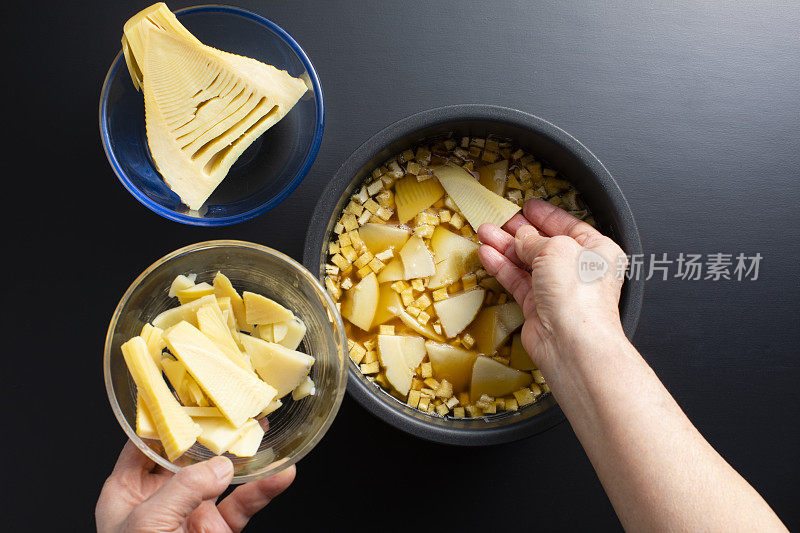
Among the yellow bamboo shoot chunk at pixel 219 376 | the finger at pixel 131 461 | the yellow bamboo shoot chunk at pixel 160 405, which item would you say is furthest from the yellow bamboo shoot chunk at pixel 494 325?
the finger at pixel 131 461

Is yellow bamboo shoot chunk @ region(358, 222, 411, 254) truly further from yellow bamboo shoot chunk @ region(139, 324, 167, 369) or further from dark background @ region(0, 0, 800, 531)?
yellow bamboo shoot chunk @ region(139, 324, 167, 369)

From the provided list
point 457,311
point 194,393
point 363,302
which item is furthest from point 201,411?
point 457,311

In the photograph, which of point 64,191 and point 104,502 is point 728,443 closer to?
point 104,502

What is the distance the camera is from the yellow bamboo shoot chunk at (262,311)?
2.76 feet

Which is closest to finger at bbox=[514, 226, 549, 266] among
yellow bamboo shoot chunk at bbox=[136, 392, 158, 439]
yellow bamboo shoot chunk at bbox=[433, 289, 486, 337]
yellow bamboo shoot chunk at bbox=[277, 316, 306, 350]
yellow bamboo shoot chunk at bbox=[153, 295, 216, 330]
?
yellow bamboo shoot chunk at bbox=[433, 289, 486, 337]

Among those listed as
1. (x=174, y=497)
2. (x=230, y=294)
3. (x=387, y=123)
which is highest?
(x=387, y=123)

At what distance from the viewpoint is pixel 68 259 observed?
1.14 metres

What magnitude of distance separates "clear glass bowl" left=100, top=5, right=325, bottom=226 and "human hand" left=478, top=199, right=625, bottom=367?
0.37m

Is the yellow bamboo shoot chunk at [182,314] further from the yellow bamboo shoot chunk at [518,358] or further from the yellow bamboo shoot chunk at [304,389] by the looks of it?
the yellow bamboo shoot chunk at [518,358]

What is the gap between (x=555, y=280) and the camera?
2.80ft

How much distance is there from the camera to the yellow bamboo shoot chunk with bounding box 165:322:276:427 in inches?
30.1

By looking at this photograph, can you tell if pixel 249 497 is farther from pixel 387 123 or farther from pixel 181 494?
pixel 387 123

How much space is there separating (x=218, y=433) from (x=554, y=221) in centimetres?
63

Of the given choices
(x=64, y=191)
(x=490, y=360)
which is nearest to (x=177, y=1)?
(x=64, y=191)
